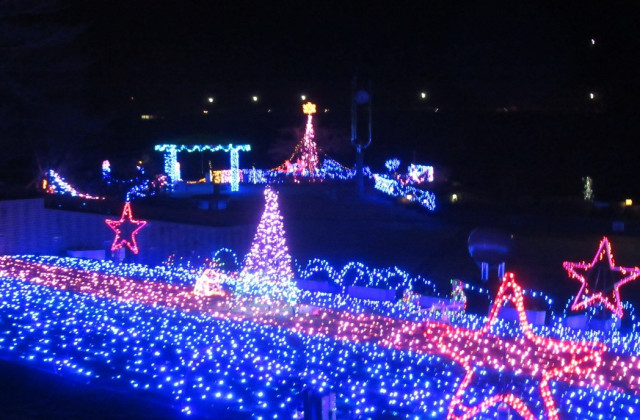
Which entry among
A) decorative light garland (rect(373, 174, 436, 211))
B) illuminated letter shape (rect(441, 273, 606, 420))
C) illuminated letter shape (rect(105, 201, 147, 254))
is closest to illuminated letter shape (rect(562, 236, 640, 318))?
illuminated letter shape (rect(441, 273, 606, 420))

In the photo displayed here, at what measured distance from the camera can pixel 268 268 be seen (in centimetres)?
963

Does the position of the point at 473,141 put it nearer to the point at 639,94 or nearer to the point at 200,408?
the point at 639,94

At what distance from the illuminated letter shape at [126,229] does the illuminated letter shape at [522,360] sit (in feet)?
22.6

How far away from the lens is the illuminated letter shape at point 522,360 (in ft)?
18.2

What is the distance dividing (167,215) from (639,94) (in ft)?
44.7

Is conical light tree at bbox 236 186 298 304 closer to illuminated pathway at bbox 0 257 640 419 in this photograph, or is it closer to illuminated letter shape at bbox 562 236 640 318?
illuminated pathway at bbox 0 257 640 419

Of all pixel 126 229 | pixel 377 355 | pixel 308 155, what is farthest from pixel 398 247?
pixel 308 155

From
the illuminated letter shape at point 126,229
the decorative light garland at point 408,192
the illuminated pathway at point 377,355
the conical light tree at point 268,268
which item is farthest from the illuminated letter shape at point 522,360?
the decorative light garland at point 408,192

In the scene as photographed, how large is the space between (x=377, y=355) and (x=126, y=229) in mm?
7456

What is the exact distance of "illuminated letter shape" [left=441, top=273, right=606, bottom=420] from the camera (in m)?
5.55

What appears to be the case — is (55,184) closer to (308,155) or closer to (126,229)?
(126,229)

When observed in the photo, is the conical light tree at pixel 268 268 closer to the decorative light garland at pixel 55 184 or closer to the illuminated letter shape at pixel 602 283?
the illuminated letter shape at pixel 602 283

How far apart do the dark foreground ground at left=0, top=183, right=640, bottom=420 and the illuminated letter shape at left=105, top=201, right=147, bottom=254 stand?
107 inches

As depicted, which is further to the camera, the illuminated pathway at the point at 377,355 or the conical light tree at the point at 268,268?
the conical light tree at the point at 268,268
